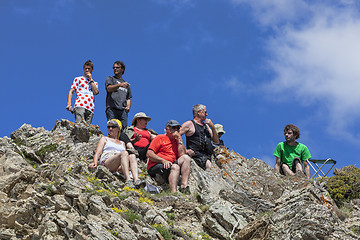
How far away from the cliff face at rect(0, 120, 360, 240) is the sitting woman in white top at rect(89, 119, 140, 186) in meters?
0.33

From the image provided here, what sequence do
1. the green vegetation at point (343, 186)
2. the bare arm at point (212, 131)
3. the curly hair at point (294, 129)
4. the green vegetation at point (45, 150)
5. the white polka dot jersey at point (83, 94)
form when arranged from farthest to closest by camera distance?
the curly hair at point (294, 129), the white polka dot jersey at point (83, 94), the green vegetation at point (45, 150), the green vegetation at point (343, 186), the bare arm at point (212, 131)

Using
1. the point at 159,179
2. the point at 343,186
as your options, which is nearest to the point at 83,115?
the point at 159,179

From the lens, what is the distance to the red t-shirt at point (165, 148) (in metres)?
14.5

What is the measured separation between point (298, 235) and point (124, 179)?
15.9 feet

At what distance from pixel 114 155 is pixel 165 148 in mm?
1506

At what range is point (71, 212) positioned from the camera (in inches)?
440

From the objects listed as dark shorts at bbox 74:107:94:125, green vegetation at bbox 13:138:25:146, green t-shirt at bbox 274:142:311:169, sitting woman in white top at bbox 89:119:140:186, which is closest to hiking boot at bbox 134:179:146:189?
sitting woman in white top at bbox 89:119:140:186

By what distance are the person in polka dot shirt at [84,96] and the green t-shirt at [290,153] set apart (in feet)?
20.4

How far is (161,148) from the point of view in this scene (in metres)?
14.7

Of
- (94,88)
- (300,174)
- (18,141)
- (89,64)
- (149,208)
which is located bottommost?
(149,208)

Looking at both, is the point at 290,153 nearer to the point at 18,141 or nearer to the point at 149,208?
the point at 149,208

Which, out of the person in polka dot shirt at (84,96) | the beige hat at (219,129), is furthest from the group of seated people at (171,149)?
the person in polka dot shirt at (84,96)

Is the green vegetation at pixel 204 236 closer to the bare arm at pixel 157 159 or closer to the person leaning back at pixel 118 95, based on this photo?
the bare arm at pixel 157 159

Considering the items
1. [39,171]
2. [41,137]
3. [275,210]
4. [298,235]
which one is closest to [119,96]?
[41,137]
